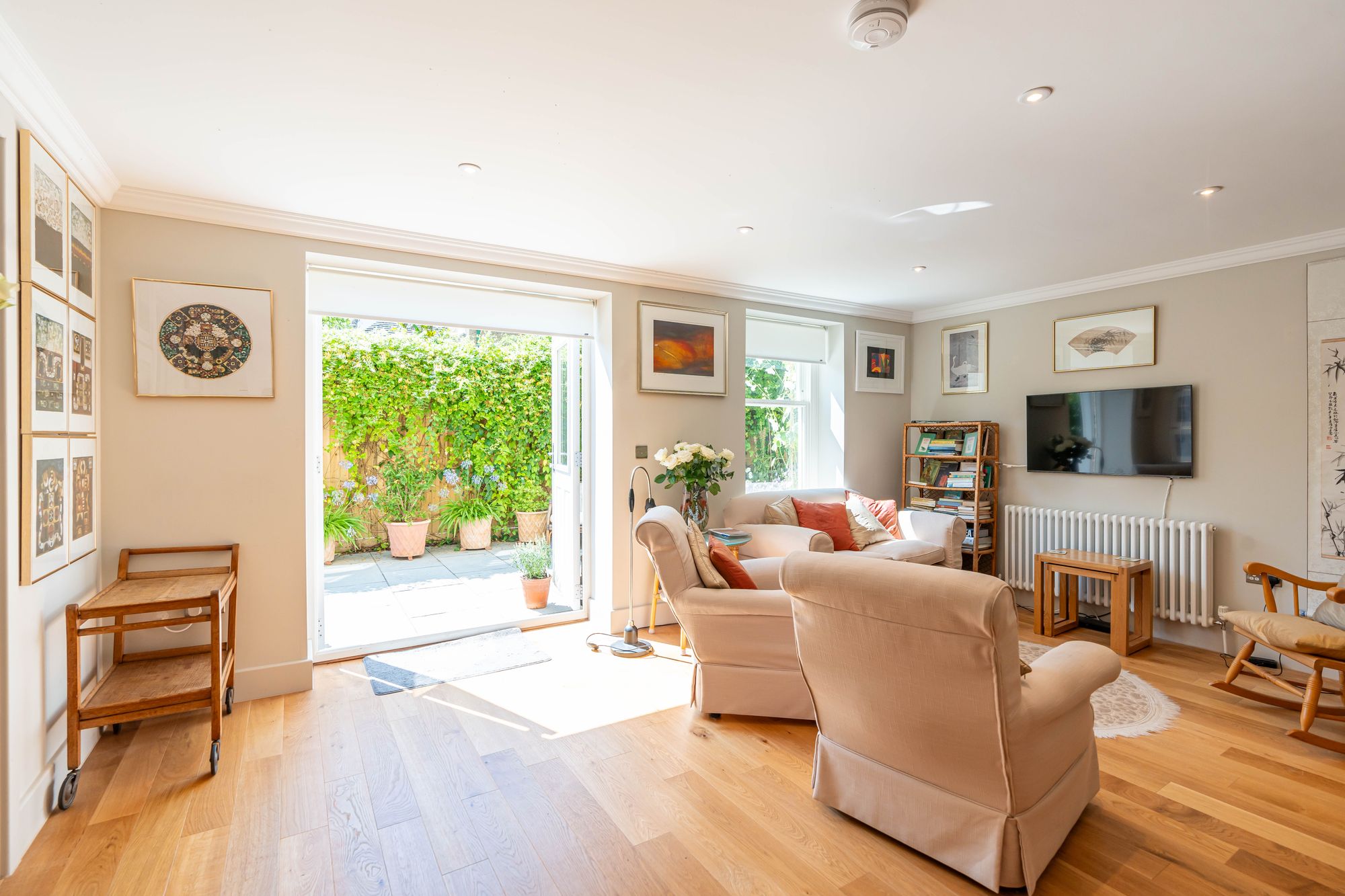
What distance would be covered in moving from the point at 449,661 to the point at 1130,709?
3579 mm

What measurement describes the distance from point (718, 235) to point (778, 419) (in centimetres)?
227

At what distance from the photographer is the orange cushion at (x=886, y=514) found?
495cm

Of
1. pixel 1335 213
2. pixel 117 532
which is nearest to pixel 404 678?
pixel 117 532

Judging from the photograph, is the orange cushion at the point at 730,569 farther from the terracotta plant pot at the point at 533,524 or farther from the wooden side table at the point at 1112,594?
the terracotta plant pot at the point at 533,524

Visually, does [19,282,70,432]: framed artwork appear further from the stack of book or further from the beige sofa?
the stack of book

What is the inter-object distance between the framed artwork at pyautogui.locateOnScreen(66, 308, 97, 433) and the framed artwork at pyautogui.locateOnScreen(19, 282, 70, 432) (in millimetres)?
46

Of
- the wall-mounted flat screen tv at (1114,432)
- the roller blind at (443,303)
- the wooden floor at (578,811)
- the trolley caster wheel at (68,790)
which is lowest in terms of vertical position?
the wooden floor at (578,811)

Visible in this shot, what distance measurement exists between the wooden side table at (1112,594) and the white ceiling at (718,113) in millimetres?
1968

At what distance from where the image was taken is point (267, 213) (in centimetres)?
317

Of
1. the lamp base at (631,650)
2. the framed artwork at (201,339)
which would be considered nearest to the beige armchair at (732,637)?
the lamp base at (631,650)

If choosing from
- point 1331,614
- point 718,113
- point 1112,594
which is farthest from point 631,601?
point 1331,614

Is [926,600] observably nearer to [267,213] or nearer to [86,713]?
[86,713]

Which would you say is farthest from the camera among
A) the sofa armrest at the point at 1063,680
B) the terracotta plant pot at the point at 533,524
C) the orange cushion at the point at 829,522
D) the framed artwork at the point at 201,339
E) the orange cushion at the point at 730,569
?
the terracotta plant pot at the point at 533,524

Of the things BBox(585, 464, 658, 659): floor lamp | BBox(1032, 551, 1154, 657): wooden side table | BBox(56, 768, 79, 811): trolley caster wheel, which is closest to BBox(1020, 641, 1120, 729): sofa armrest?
BBox(1032, 551, 1154, 657): wooden side table
